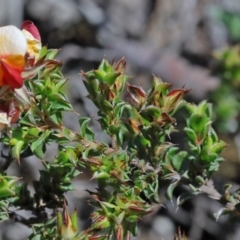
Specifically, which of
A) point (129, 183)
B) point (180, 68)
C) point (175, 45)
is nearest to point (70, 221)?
point (129, 183)

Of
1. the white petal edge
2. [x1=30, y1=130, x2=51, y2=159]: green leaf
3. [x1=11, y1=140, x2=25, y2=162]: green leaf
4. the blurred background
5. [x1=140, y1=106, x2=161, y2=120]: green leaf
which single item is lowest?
the blurred background

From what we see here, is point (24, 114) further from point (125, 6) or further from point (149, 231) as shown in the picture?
A: point (125, 6)

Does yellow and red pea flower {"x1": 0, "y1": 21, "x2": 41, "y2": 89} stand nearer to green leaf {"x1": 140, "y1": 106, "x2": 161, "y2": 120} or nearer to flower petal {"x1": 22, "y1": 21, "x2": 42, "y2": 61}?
flower petal {"x1": 22, "y1": 21, "x2": 42, "y2": 61}

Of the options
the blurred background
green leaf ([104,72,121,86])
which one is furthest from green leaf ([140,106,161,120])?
the blurred background

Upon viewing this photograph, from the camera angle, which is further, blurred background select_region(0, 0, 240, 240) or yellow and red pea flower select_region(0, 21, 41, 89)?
blurred background select_region(0, 0, 240, 240)

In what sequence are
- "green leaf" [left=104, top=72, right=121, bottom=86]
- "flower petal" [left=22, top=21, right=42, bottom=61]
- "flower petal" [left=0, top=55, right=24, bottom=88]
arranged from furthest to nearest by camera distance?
"green leaf" [left=104, top=72, right=121, bottom=86], "flower petal" [left=22, top=21, right=42, bottom=61], "flower petal" [left=0, top=55, right=24, bottom=88]

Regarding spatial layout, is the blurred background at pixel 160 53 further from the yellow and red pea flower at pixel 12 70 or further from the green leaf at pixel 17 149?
the yellow and red pea flower at pixel 12 70

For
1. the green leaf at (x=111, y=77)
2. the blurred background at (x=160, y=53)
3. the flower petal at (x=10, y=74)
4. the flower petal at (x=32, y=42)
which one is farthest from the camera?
the blurred background at (x=160, y=53)

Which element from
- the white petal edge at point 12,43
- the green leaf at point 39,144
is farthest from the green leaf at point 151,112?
the white petal edge at point 12,43
